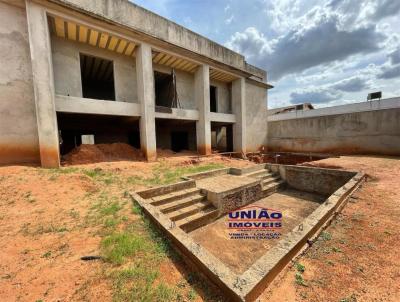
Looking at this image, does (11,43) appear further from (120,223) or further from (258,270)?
(258,270)

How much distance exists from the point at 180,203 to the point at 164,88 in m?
10.5

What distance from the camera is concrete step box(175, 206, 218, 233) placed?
4.33 m

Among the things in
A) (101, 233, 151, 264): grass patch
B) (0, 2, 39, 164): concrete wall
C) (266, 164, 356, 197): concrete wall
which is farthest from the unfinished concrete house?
(101, 233, 151, 264): grass patch

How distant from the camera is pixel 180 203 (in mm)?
4895

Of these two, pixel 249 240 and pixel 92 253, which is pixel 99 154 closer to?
pixel 92 253

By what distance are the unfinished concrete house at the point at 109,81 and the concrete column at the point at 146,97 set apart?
5 centimetres

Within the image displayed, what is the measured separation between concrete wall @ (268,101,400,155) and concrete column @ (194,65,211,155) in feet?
24.3

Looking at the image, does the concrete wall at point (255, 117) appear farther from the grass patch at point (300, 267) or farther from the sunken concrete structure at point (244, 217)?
the grass patch at point (300, 267)

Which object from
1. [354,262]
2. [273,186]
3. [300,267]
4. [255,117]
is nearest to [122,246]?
[300,267]

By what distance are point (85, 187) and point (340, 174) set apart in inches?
365

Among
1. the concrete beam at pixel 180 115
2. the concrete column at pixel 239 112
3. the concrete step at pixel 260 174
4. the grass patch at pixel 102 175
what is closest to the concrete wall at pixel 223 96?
the concrete column at pixel 239 112

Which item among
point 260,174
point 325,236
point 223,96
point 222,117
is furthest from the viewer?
point 223,96

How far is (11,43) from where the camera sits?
6.21 m

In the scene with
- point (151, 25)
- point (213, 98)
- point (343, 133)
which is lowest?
point (343, 133)
